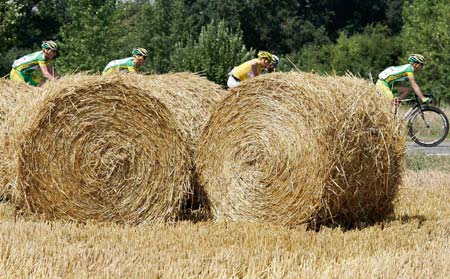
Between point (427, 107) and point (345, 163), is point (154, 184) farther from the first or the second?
point (427, 107)

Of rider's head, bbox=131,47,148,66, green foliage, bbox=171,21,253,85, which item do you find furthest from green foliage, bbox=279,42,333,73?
rider's head, bbox=131,47,148,66

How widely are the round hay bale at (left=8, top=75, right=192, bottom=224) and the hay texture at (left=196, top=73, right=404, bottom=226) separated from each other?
551 millimetres

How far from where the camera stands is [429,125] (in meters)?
16.6

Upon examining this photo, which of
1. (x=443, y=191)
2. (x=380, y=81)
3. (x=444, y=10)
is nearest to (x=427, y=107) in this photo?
(x=380, y=81)

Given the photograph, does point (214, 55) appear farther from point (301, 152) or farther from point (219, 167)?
point (301, 152)

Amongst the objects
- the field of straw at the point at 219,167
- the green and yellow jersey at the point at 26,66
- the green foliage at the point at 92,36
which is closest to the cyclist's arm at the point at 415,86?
the field of straw at the point at 219,167

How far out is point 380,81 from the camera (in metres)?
14.3

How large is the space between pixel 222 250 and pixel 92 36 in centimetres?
3387

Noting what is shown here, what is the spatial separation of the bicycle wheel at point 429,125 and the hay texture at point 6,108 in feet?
28.7

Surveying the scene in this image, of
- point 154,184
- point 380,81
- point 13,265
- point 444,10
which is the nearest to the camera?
point 13,265

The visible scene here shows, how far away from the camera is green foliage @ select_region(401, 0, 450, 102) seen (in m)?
35.9

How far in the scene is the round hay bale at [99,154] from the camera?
26.2ft

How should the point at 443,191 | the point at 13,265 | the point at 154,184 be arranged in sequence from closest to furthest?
the point at 13,265
the point at 154,184
the point at 443,191

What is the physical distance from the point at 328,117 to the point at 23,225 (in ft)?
9.96
